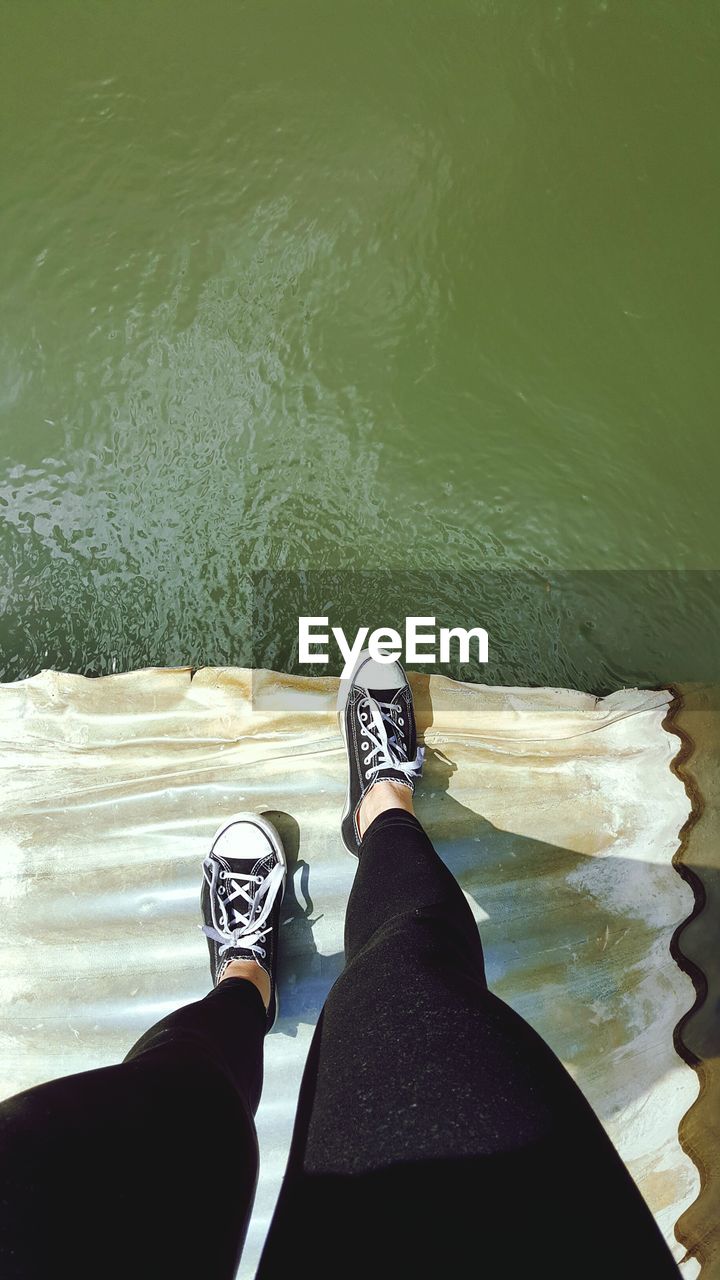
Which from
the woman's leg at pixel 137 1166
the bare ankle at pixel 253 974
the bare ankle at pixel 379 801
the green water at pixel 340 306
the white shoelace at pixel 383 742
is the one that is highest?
the green water at pixel 340 306

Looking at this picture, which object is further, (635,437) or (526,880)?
(635,437)

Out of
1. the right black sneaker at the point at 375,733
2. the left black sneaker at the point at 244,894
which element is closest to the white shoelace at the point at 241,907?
the left black sneaker at the point at 244,894

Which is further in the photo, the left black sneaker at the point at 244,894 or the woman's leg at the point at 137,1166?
the left black sneaker at the point at 244,894

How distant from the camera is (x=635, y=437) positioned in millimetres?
1680

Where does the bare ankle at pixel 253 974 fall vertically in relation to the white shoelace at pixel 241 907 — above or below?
below

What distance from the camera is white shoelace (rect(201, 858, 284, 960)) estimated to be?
124 cm

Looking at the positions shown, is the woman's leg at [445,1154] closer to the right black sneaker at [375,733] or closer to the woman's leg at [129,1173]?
the woman's leg at [129,1173]

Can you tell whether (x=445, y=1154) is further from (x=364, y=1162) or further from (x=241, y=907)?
(x=241, y=907)

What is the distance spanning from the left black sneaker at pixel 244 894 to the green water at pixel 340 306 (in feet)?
1.63

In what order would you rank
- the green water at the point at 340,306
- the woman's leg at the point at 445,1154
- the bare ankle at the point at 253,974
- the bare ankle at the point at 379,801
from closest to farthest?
1. the woman's leg at the point at 445,1154
2. the bare ankle at the point at 253,974
3. the bare ankle at the point at 379,801
4. the green water at the point at 340,306

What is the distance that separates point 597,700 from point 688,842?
0.32m

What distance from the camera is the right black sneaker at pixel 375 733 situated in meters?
1.34

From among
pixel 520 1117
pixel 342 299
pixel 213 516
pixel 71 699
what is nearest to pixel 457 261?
pixel 342 299

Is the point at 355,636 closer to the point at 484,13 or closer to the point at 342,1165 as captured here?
the point at 342,1165
